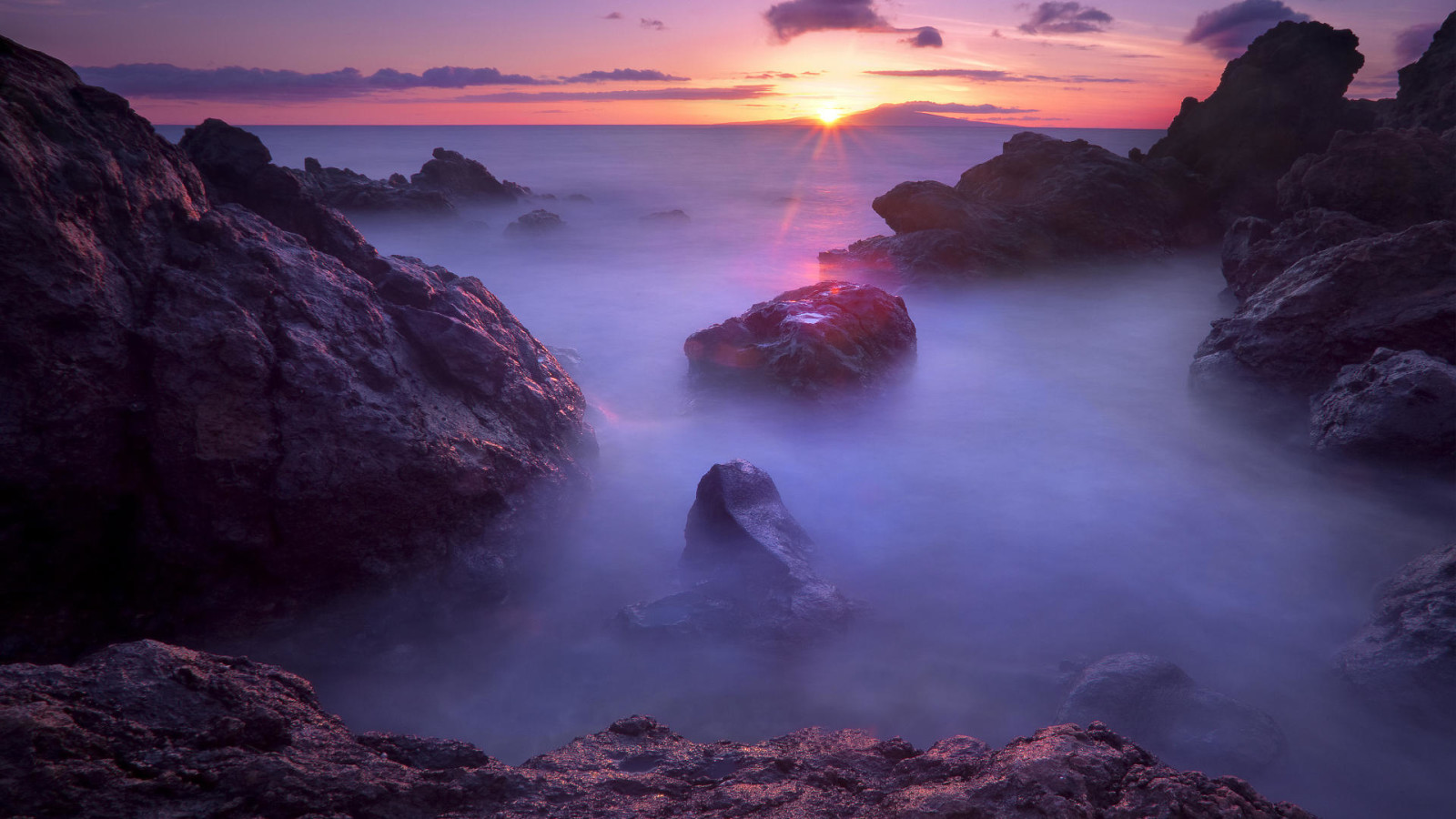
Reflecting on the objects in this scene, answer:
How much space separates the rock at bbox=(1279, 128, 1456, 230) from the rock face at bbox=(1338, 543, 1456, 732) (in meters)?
7.61

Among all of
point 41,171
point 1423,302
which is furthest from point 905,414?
point 41,171

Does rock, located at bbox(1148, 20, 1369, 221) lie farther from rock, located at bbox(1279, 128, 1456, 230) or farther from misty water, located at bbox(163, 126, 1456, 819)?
misty water, located at bbox(163, 126, 1456, 819)

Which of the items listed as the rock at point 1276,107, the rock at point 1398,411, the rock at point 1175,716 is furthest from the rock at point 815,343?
the rock at point 1276,107

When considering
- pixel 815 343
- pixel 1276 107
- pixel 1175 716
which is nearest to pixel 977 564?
pixel 1175 716

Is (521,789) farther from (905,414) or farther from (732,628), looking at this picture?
(905,414)

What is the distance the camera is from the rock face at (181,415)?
312cm

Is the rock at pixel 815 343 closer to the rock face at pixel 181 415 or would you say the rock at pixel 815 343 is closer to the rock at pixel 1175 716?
the rock face at pixel 181 415

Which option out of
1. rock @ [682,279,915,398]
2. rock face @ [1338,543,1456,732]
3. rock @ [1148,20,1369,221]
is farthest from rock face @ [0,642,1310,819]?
rock @ [1148,20,1369,221]

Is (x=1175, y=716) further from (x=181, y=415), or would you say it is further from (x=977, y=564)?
(x=181, y=415)

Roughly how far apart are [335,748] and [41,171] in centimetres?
294

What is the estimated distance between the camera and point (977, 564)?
526cm

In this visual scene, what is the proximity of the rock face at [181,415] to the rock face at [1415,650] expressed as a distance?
16.5 ft

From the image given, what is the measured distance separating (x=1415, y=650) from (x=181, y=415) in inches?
252

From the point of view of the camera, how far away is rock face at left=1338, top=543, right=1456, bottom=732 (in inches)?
139
